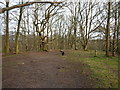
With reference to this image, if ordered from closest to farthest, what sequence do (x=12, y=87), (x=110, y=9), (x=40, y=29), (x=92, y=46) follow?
1. (x=12, y=87)
2. (x=110, y=9)
3. (x=40, y=29)
4. (x=92, y=46)

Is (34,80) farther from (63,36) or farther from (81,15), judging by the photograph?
(63,36)

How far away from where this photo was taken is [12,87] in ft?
12.6

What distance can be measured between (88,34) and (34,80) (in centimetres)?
1853

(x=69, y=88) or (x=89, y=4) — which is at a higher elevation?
(x=89, y=4)

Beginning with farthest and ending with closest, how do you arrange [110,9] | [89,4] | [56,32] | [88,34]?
[56,32], [89,4], [88,34], [110,9]

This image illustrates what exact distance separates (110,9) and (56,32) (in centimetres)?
2198

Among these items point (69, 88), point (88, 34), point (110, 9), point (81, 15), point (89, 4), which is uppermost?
point (89, 4)

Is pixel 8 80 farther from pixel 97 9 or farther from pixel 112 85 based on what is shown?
pixel 97 9

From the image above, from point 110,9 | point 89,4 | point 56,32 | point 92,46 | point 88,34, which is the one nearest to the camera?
point 110,9

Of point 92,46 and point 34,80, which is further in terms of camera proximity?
point 92,46

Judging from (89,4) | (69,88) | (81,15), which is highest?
(89,4)

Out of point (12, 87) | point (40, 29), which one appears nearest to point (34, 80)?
point (12, 87)

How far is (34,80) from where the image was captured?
454cm

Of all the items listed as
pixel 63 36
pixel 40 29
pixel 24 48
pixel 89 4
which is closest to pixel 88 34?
pixel 89 4
